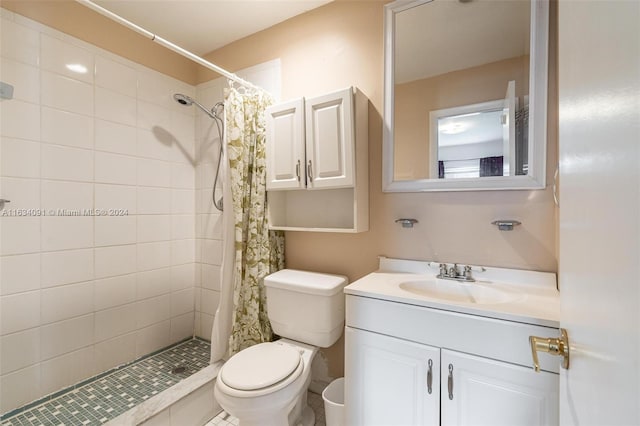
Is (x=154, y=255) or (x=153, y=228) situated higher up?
(x=153, y=228)

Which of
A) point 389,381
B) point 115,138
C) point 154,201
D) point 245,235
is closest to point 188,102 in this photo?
point 115,138

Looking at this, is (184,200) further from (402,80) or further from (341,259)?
(402,80)

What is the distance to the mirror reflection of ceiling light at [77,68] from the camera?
5.48 feet

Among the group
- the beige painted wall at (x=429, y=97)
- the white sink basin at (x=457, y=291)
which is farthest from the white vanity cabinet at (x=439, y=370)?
the beige painted wall at (x=429, y=97)

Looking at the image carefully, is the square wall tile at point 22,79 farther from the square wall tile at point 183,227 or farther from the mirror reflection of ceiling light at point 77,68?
the square wall tile at point 183,227

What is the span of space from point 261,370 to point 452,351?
830mm

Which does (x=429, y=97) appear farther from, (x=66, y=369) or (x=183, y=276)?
(x=66, y=369)

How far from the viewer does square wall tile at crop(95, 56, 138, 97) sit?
1.81 metres

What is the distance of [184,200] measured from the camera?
7.59ft

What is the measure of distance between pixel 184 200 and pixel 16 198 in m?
0.97

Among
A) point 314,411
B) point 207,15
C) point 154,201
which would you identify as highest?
point 207,15

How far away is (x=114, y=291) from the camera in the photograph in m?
1.86

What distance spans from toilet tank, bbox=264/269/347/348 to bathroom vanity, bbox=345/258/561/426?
0.23 meters

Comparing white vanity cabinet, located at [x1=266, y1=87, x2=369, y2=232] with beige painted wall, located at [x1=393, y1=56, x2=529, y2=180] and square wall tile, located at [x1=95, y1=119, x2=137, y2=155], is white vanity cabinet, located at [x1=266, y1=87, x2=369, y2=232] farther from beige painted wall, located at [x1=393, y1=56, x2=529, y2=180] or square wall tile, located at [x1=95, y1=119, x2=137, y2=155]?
square wall tile, located at [x1=95, y1=119, x2=137, y2=155]
